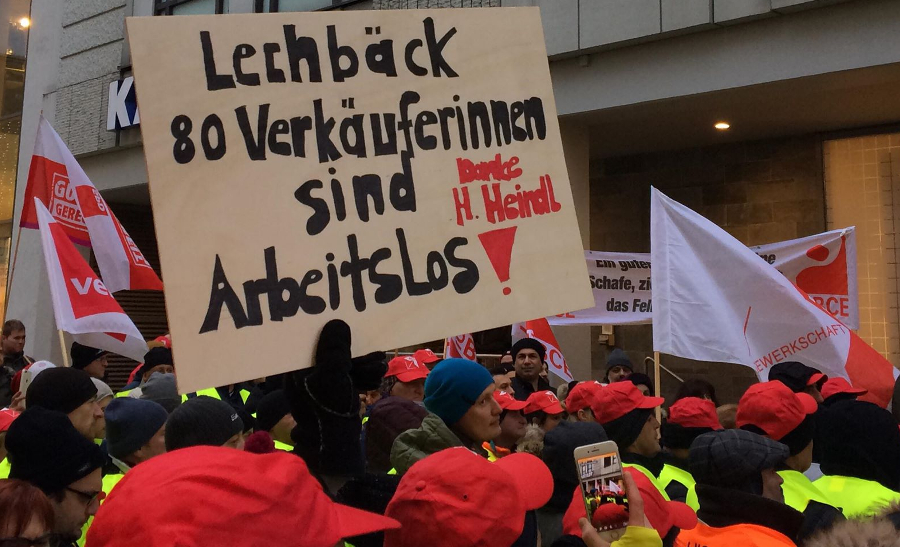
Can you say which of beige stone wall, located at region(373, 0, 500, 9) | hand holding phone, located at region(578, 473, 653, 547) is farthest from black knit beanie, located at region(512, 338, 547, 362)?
hand holding phone, located at region(578, 473, 653, 547)

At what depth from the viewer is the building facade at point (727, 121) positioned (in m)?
9.31

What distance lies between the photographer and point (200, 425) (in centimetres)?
365

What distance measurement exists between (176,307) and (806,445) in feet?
9.74

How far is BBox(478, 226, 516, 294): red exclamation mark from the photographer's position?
316 centimetres

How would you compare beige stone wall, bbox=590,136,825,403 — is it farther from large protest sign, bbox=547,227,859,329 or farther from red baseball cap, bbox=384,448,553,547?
red baseball cap, bbox=384,448,553,547

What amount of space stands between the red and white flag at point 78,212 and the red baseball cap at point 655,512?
568 cm

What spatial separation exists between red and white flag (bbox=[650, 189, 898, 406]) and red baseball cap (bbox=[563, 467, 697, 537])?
312 cm

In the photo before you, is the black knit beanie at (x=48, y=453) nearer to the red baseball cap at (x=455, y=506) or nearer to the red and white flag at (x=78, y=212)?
the red baseball cap at (x=455, y=506)

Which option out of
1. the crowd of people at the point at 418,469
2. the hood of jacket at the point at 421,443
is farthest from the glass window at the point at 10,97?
the hood of jacket at the point at 421,443

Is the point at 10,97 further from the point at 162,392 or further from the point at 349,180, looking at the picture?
the point at 349,180

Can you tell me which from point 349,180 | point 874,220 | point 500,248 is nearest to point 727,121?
point 874,220

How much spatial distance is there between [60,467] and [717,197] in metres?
10.8

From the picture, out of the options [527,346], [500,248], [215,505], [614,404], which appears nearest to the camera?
[215,505]

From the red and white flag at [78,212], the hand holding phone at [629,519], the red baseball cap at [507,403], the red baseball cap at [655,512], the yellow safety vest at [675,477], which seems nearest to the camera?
the hand holding phone at [629,519]
